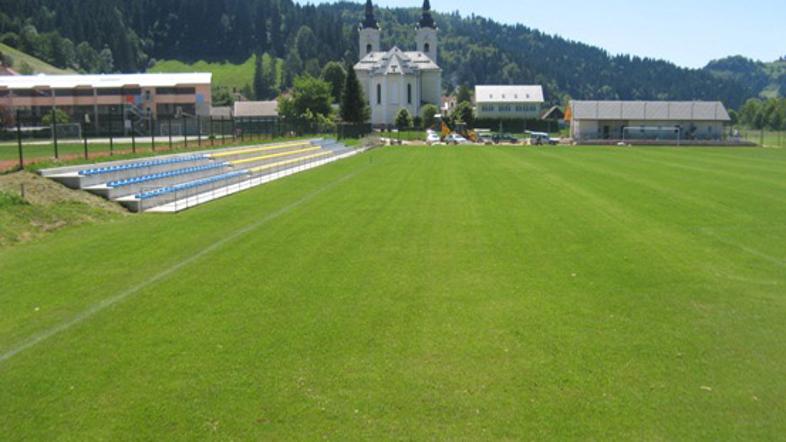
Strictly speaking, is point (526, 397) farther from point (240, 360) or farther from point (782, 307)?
point (782, 307)

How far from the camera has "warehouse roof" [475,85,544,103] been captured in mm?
136125

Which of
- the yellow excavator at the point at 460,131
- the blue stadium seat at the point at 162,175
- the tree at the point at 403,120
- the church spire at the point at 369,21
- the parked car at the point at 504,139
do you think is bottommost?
the blue stadium seat at the point at 162,175

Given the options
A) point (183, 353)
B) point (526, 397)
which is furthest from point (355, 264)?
point (526, 397)

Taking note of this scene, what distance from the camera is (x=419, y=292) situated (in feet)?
31.3

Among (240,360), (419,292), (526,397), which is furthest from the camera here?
(419,292)

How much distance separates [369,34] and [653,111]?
73772 millimetres

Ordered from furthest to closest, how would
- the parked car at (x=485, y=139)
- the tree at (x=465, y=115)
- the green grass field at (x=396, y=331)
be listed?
the tree at (x=465, y=115) < the parked car at (x=485, y=139) < the green grass field at (x=396, y=331)

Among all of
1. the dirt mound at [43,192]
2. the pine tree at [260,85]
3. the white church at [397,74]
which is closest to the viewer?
the dirt mound at [43,192]

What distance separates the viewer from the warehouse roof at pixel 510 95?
136 m

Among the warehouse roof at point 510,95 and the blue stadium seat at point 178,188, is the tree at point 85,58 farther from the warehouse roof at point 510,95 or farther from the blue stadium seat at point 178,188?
the blue stadium seat at point 178,188

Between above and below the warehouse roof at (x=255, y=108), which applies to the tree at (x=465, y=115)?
below

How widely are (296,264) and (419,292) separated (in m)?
2.80

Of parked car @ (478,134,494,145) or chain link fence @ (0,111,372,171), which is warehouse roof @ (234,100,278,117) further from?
chain link fence @ (0,111,372,171)

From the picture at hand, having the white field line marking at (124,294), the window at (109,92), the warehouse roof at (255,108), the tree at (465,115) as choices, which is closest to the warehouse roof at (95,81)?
the window at (109,92)
